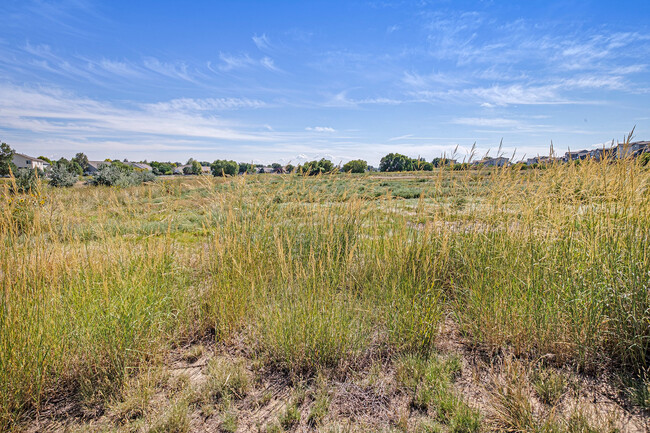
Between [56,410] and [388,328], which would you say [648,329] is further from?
[56,410]

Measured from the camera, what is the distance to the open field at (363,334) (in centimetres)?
200

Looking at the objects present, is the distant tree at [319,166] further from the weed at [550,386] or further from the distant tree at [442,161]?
the weed at [550,386]

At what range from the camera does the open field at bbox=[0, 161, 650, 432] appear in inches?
78.8

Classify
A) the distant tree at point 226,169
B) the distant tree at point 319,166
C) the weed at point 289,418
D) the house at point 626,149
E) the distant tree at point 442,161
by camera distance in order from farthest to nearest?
the distant tree at point 319,166 → the distant tree at point 226,169 → the distant tree at point 442,161 → the house at point 626,149 → the weed at point 289,418

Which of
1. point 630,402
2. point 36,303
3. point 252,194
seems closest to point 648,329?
point 630,402

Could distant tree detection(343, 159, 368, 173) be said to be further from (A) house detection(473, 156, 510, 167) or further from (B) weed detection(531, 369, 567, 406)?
(B) weed detection(531, 369, 567, 406)

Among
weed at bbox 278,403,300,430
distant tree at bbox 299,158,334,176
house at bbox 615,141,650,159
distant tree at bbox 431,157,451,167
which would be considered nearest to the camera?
weed at bbox 278,403,300,430

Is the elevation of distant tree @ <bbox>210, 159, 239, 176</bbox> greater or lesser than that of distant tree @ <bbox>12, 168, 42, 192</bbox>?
greater

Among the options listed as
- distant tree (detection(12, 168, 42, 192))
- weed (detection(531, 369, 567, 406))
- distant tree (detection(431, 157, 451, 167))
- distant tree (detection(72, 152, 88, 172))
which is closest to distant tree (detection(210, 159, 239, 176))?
distant tree (detection(12, 168, 42, 192))

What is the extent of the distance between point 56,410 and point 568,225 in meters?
4.24

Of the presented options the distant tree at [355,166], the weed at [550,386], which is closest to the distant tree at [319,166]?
the distant tree at [355,166]

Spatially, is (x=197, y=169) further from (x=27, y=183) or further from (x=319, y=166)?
(x=27, y=183)

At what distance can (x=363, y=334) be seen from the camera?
2.68 meters

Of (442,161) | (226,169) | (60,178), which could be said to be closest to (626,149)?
(442,161)
